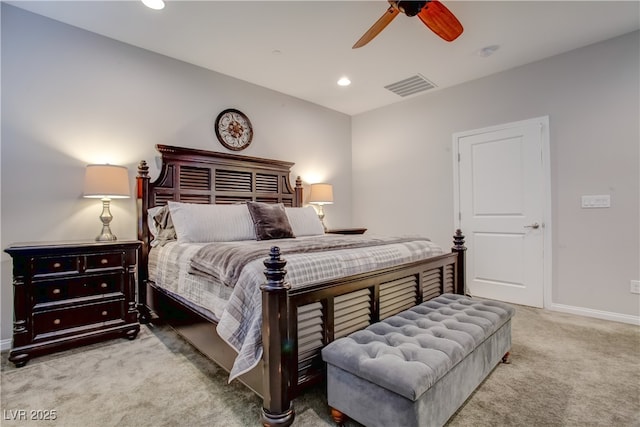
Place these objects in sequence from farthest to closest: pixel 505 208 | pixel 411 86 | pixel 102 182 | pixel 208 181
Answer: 1. pixel 411 86
2. pixel 505 208
3. pixel 208 181
4. pixel 102 182

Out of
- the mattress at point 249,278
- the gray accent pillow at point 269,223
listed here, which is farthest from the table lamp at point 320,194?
the mattress at point 249,278

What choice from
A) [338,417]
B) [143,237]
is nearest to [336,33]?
[143,237]

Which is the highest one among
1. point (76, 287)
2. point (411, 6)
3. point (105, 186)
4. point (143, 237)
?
point (411, 6)

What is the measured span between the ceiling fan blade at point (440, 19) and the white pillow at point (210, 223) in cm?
219

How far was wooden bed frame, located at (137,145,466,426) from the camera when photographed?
148 cm

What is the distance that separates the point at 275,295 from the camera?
1.46 m

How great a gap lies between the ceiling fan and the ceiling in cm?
46

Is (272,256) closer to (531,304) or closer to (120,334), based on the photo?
(120,334)

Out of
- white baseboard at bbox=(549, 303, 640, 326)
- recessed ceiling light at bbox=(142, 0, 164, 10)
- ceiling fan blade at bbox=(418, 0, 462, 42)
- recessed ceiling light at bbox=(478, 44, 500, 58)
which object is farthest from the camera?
recessed ceiling light at bbox=(478, 44, 500, 58)

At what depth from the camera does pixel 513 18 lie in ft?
9.01

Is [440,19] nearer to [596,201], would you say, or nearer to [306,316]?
[306,316]

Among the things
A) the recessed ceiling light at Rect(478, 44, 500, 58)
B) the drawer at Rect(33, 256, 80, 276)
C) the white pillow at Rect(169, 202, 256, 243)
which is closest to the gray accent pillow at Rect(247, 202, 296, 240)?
the white pillow at Rect(169, 202, 256, 243)

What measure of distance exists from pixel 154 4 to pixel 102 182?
4.93 feet

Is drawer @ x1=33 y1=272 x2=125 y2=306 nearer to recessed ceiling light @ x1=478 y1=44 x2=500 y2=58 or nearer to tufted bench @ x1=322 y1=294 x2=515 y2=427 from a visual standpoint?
tufted bench @ x1=322 y1=294 x2=515 y2=427
